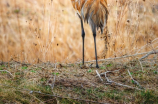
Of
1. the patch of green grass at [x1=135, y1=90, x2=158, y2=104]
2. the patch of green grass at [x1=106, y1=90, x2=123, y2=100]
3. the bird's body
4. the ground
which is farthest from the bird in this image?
the patch of green grass at [x1=135, y1=90, x2=158, y2=104]

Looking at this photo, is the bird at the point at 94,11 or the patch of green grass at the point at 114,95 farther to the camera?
the bird at the point at 94,11

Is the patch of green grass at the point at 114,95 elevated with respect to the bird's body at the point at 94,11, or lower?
lower

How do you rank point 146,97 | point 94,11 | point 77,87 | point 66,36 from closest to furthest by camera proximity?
point 146,97
point 77,87
point 94,11
point 66,36

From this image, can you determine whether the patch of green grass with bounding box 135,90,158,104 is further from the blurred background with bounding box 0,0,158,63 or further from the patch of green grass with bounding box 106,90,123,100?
the blurred background with bounding box 0,0,158,63

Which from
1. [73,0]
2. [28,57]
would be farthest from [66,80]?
[28,57]

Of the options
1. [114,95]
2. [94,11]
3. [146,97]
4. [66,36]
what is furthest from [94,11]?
[66,36]

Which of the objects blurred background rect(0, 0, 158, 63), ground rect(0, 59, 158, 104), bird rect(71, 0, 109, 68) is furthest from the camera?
blurred background rect(0, 0, 158, 63)

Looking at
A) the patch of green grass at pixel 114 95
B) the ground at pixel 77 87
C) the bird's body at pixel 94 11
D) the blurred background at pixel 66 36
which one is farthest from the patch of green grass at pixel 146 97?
the bird's body at pixel 94 11

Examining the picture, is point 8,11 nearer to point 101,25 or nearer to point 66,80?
point 101,25

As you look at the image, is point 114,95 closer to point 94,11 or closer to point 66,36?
point 94,11

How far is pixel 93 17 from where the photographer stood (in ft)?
11.3

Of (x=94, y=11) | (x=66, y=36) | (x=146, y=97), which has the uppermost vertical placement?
(x=94, y=11)

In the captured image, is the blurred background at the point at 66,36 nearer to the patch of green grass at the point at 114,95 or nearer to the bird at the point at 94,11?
the bird at the point at 94,11

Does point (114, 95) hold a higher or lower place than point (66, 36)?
lower
